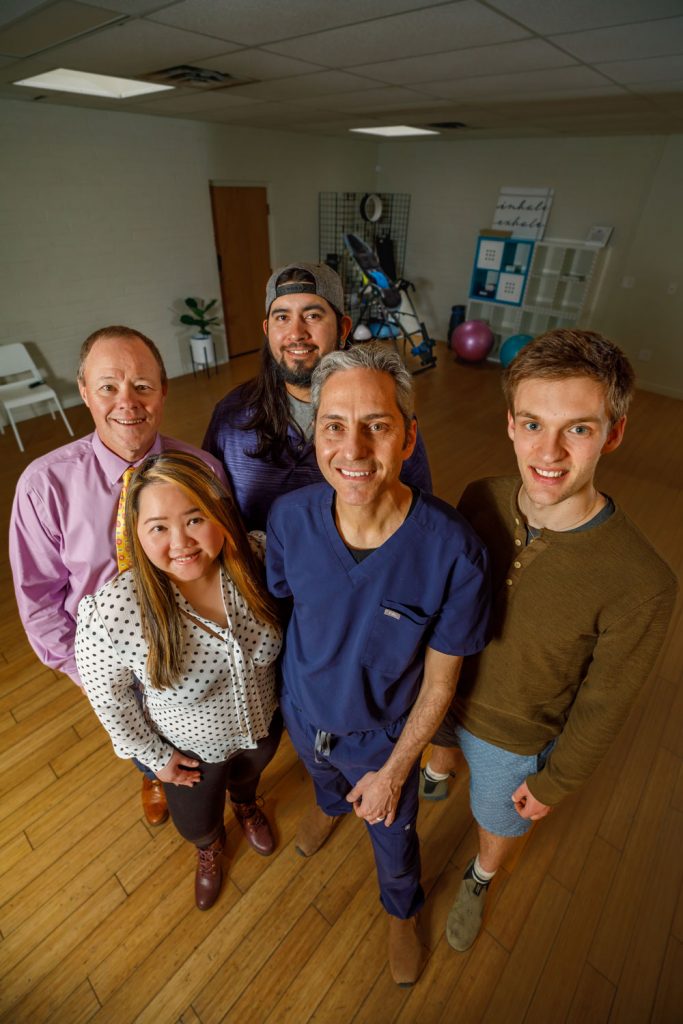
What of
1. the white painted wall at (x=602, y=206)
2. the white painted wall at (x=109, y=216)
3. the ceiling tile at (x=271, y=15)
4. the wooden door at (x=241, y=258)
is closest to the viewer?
the ceiling tile at (x=271, y=15)

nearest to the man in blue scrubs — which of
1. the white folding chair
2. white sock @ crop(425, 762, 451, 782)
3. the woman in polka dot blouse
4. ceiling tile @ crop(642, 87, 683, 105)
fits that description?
the woman in polka dot blouse

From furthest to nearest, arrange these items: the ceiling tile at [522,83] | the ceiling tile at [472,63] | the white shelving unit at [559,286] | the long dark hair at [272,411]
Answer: the white shelving unit at [559,286] → the ceiling tile at [522,83] → the ceiling tile at [472,63] → the long dark hair at [272,411]

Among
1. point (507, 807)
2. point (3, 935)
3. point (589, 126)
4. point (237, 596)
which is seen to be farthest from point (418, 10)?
point (589, 126)

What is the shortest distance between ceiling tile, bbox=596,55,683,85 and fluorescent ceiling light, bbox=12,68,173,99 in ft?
10.0

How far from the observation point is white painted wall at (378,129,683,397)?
6.03 meters

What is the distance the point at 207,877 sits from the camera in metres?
1.75

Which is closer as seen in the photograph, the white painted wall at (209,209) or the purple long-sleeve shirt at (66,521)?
the purple long-sleeve shirt at (66,521)

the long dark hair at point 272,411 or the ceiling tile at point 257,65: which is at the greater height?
the ceiling tile at point 257,65

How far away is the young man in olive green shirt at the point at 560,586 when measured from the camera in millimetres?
1067

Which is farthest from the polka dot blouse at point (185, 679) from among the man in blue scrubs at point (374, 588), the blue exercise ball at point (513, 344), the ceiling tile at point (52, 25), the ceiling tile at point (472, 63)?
A: the blue exercise ball at point (513, 344)

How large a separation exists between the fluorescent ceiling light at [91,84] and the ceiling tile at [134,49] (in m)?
0.61

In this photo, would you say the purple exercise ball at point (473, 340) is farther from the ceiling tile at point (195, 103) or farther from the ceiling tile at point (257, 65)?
the ceiling tile at point (257, 65)

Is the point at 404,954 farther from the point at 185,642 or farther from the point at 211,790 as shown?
the point at 185,642

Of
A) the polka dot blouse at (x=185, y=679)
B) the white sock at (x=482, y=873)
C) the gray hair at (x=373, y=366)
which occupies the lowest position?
the white sock at (x=482, y=873)
